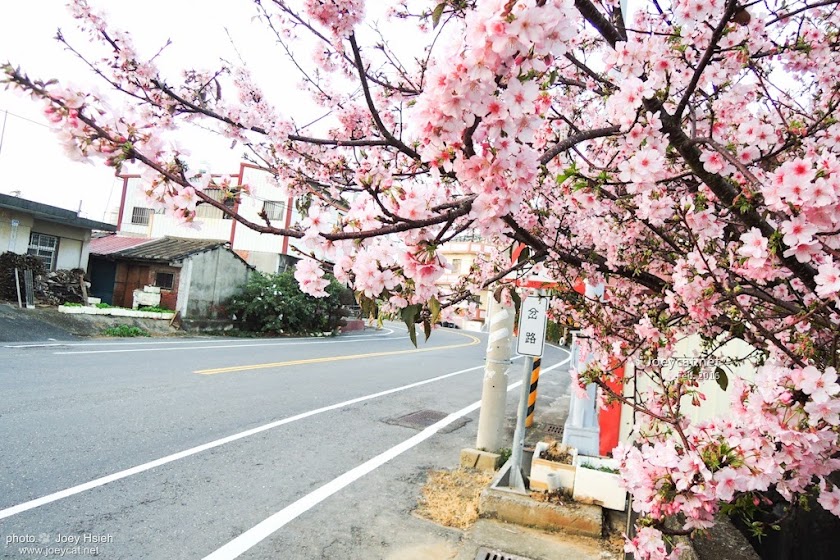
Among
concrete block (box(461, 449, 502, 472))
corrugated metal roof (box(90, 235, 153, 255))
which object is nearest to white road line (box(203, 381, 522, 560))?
concrete block (box(461, 449, 502, 472))

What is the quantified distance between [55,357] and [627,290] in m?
10.9

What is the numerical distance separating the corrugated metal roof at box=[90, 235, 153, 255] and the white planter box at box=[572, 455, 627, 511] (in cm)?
2238

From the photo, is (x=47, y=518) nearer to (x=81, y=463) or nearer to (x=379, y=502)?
(x=81, y=463)

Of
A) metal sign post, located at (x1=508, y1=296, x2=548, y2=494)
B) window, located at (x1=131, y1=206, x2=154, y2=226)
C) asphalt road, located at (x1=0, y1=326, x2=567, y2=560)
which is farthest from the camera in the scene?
window, located at (x1=131, y1=206, x2=154, y2=226)

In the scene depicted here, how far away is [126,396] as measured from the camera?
290 inches

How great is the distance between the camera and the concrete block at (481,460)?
5590 millimetres

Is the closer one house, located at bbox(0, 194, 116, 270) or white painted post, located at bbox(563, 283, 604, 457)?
white painted post, located at bbox(563, 283, 604, 457)

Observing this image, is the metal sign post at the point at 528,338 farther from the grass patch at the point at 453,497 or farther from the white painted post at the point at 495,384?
the white painted post at the point at 495,384

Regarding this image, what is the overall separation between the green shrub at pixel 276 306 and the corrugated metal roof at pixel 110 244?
232 inches

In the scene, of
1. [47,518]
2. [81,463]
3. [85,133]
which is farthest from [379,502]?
[85,133]

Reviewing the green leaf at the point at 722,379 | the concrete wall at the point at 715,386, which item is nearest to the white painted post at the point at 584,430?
the concrete wall at the point at 715,386

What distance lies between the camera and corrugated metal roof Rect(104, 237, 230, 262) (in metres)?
20.0

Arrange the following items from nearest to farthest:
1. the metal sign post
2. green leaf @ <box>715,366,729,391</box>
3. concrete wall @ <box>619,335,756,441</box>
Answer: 1. green leaf @ <box>715,366,729,391</box>
2. concrete wall @ <box>619,335,756,441</box>
3. the metal sign post

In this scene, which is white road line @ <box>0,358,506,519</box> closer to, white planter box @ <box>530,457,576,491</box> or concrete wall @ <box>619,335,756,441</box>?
white planter box @ <box>530,457,576,491</box>
